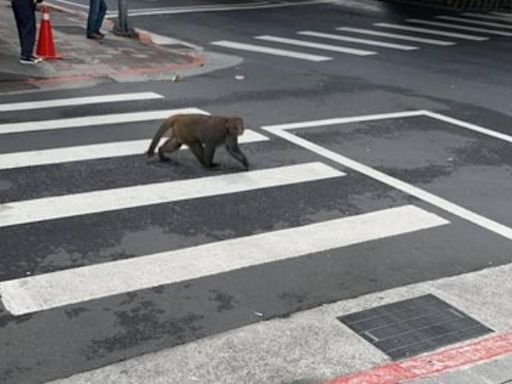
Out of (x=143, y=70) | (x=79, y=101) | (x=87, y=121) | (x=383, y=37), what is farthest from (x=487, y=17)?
(x=87, y=121)

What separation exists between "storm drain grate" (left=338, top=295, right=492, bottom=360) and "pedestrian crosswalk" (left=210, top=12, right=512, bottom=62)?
35.6 ft

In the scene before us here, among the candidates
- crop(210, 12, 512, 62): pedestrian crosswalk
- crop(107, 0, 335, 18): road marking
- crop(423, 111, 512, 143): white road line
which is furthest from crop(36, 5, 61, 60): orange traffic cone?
crop(107, 0, 335, 18): road marking

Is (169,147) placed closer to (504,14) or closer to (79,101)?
(79,101)

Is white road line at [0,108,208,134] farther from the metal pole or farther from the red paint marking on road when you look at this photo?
the metal pole

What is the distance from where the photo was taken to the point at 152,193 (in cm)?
747

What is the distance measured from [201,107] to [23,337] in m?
6.56

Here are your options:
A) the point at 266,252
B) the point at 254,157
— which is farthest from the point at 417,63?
the point at 266,252

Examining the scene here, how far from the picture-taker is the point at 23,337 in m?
4.79

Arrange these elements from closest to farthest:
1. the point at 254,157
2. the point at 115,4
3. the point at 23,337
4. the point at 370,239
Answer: the point at 23,337
the point at 370,239
the point at 254,157
the point at 115,4


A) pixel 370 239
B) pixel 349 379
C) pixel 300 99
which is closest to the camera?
pixel 349 379

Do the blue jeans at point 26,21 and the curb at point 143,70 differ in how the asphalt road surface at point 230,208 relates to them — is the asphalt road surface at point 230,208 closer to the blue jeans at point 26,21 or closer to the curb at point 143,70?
the curb at point 143,70

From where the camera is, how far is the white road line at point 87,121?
9.49m

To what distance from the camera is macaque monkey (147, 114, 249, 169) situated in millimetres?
8016

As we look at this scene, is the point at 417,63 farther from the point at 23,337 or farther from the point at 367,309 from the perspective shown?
the point at 23,337
